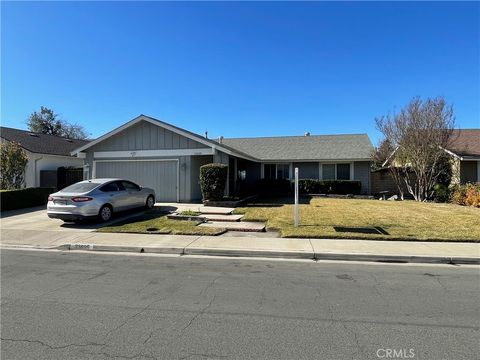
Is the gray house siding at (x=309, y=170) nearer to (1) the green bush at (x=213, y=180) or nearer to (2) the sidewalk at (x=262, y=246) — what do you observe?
(1) the green bush at (x=213, y=180)

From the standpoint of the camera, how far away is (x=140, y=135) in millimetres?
18328

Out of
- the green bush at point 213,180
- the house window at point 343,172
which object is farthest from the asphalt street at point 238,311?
the house window at point 343,172

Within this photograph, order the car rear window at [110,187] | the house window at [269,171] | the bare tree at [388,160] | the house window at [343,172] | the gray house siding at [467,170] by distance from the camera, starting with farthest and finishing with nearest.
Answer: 1. the house window at [269,171]
2. the house window at [343,172]
3. the bare tree at [388,160]
4. the gray house siding at [467,170]
5. the car rear window at [110,187]

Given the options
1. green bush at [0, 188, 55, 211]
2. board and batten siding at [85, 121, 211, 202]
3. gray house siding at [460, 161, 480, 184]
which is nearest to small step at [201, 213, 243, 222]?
board and batten siding at [85, 121, 211, 202]

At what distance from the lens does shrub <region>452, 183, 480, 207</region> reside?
17.2 metres

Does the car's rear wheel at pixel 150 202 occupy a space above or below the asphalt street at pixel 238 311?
above

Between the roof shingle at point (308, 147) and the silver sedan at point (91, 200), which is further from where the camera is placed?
the roof shingle at point (308, 147)

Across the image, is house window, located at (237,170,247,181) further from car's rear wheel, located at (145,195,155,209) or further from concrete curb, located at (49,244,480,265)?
concrete curb, located at (49,244,480,265)

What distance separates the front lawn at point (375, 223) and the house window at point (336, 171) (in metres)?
9.63

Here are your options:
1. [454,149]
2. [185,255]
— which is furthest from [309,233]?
[454,149]

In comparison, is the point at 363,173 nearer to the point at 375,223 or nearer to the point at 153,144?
the point at 375,223

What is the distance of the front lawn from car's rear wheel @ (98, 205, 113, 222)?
4.92m

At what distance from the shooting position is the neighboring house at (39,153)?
23.2 metres

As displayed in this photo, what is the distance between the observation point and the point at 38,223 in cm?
1254
